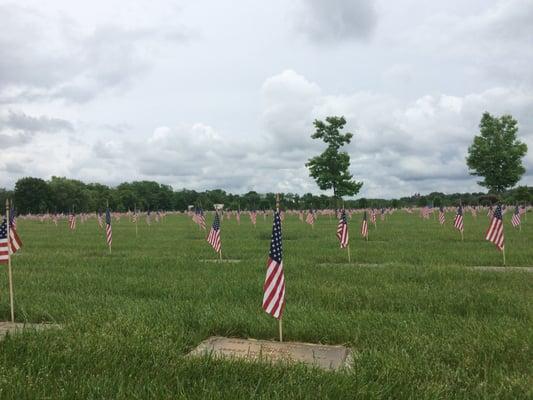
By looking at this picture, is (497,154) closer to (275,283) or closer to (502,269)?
(502,269)

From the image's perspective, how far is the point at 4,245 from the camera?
27.7ft

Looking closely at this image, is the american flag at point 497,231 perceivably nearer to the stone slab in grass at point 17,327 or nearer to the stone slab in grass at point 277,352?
the stone slab in grass at point 277,352

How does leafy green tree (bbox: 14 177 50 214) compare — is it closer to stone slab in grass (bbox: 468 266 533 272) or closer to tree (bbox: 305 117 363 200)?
tree (bbox: 305 117 363 200)

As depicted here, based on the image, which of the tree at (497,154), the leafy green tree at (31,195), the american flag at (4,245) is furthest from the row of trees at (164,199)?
the american flag at (4,245)

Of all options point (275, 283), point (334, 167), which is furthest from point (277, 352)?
point (334, 167)

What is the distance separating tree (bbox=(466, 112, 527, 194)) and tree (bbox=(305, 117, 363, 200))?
13222 millimetres

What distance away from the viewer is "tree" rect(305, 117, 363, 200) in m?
55.0

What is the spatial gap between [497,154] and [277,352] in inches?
2134

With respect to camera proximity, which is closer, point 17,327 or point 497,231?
point 17,327

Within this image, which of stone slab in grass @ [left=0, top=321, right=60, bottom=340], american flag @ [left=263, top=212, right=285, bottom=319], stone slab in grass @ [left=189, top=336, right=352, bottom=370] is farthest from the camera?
stone slab in grass @ [left=0, top=321, right=60, bottom=340]

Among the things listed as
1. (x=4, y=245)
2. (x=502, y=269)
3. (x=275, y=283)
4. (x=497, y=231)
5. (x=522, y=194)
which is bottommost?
(x=502, y=269)

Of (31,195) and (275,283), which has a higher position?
(31,195)

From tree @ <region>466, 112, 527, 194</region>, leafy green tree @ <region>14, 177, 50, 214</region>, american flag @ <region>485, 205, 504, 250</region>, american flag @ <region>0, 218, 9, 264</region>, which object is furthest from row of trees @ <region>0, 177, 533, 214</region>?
american flag @ <region>0, 218, 9, 264</region>

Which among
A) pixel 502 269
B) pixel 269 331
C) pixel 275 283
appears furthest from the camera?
pixel 502 269
